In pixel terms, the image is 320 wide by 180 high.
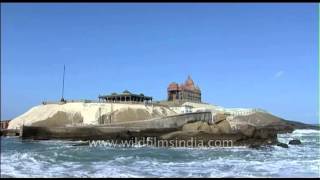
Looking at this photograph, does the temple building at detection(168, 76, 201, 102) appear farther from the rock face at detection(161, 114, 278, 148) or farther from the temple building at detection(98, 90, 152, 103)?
the rock face at detection(161, 114, 278, 148)

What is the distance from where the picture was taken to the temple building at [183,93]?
336 feet

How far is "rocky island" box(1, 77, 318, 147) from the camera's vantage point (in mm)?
40406

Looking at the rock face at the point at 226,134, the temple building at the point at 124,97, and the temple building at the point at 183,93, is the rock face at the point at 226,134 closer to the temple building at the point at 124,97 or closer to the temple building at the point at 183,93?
the temple building at the point at 124,97

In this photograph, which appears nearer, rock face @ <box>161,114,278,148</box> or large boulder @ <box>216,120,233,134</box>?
rock face @ <box>161,114,278,148</box>

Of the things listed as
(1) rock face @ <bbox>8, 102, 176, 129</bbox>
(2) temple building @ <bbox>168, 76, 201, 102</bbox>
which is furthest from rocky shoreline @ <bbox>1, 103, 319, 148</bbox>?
(2) temple building @ <bbox>168, 76, 201, 102</bbox>

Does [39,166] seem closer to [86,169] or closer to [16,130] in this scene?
[86,169]

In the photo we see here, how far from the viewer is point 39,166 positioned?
65.4 feet

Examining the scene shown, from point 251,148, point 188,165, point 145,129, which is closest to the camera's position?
point 188,165

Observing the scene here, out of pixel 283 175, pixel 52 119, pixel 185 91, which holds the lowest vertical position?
pixel 283 175

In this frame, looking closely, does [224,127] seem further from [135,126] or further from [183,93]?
[183,93]

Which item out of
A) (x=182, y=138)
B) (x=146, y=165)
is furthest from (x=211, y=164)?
(x=182, y=138)

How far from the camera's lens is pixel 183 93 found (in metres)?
103

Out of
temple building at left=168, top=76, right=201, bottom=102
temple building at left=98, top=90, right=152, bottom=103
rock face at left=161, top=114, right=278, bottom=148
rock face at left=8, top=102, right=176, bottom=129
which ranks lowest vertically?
rock face at left=161, top=114, right=278, bottom=148

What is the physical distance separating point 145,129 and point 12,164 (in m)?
27.3
